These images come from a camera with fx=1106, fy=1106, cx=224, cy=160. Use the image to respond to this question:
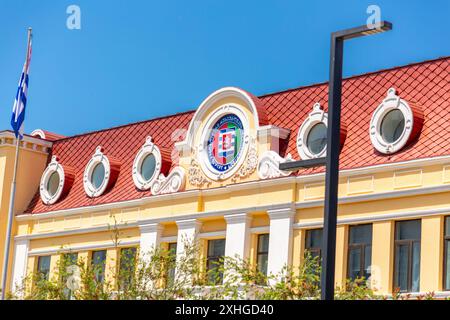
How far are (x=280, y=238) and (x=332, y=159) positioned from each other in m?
20.1

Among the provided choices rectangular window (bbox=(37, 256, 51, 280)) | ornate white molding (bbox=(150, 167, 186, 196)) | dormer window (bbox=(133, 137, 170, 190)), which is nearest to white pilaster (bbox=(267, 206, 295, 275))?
ornate white molding (bbox=(150, 167, 186, 196))

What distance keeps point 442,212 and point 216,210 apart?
9243 millimetres

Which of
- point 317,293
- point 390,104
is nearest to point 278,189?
point 390,104

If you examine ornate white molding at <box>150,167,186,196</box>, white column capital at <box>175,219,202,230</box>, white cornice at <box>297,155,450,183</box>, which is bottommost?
white column capital at <box>175,219,202,230</box>

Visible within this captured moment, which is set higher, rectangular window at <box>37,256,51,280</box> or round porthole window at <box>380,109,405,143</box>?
round porthole window at <box>380,109,405,143</box>

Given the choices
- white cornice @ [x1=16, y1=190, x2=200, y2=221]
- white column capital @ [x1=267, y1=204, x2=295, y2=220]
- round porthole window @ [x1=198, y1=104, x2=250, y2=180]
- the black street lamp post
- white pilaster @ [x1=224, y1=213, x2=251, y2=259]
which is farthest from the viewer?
white cornice @ [x1=16, y1=190, x2=200, y2=221]

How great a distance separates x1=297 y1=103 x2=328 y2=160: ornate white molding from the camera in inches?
1451

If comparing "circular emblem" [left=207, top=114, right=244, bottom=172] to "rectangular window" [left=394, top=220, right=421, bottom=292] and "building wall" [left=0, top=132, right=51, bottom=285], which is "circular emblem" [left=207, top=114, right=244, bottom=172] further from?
"building wall" [left=0, top=132, right=51, bottom=285]

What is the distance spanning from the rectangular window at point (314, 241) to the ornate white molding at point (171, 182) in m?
6.20

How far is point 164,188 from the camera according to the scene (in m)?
41.2

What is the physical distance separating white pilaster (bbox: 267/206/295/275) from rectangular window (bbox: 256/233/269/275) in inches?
30.0

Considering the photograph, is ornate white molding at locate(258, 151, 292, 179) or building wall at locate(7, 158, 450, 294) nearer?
building wall at locate(7, 158, 450, 294)

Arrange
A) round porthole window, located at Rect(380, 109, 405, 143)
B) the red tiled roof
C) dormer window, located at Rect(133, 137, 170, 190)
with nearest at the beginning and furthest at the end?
the red tiled roof
round porthole window, located at Rect(380, 109, 405, 143)
dormer window, located at Rect(133, 137, 170, 190)

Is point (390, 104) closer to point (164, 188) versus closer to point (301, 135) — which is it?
point (301, 135)
